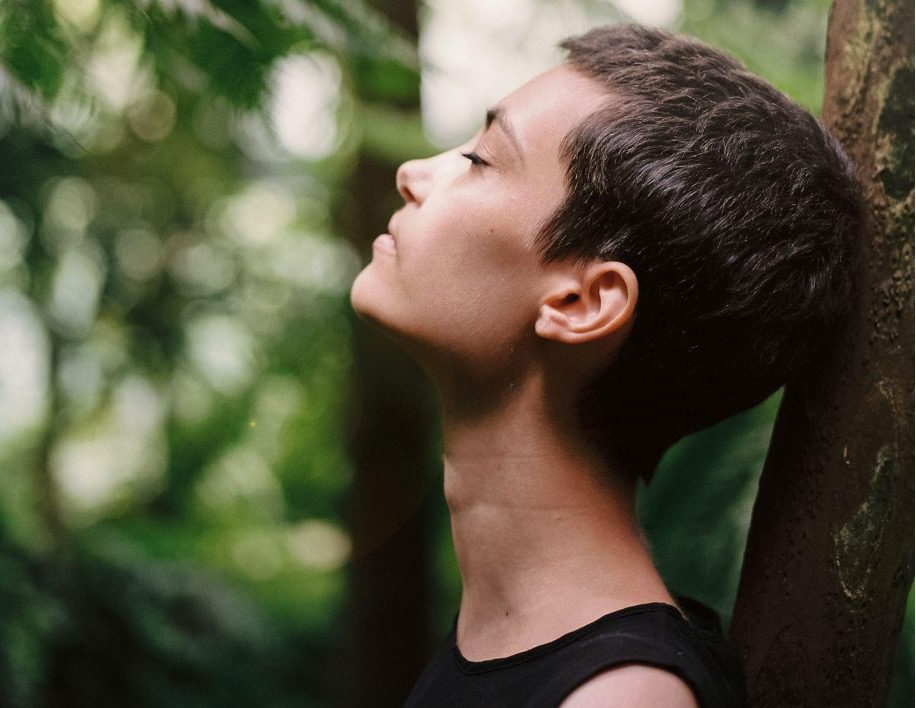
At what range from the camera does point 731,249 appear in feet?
3.55

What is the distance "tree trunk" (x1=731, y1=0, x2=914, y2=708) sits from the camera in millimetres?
1114

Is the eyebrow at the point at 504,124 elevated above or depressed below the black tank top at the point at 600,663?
above

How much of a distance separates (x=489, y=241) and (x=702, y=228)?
27 cm

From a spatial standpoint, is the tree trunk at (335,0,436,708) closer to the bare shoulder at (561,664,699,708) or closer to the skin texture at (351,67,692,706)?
the skin texture at (351,67,692,706)

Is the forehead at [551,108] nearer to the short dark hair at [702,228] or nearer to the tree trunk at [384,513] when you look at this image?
the short dark hair at [702,228]

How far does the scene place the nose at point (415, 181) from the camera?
1.26 metres

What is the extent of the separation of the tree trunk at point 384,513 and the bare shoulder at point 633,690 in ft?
8.35

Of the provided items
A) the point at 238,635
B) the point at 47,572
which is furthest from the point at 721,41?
the point at 238,635

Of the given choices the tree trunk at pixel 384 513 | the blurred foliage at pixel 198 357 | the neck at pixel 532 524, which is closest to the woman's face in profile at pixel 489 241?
the neck at pixel 532 524

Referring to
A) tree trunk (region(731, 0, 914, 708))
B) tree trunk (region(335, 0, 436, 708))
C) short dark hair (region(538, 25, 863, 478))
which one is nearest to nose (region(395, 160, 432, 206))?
short dark hair (region(538, 25, 863, 478))

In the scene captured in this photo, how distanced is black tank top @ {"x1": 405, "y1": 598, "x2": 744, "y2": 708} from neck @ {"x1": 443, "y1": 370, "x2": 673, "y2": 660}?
1.3 inches

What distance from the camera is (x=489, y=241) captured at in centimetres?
111

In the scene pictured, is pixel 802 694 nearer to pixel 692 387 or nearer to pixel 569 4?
pixel 692 387

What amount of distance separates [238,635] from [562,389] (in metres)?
3.68
